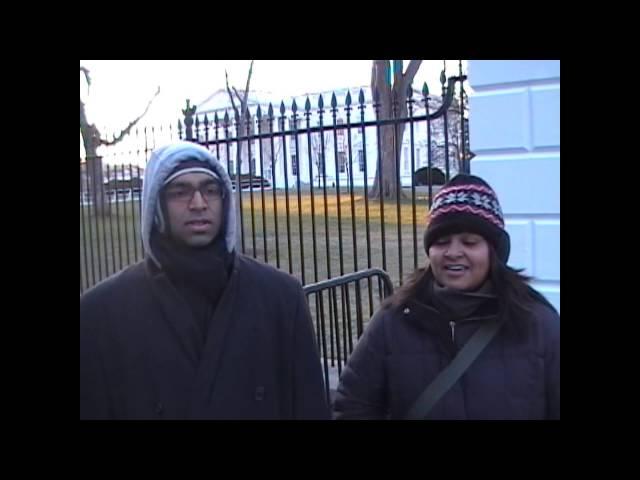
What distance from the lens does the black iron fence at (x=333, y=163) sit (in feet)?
11.4

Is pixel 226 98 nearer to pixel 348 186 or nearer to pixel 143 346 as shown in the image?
pixel 348 186

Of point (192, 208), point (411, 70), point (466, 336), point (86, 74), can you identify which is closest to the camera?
point (192, 208)

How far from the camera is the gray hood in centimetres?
189

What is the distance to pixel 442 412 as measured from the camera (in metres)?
1.99

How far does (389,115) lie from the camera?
3645 mm

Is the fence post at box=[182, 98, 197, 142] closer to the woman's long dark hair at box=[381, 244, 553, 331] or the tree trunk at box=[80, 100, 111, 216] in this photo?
the tree trunk at box=[80, 100, 111, 216]

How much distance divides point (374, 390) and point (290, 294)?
0.40 metres

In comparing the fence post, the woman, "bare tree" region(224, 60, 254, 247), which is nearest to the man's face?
the woman

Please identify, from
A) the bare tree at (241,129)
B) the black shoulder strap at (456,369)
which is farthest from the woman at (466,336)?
the bare tree at (241,129)

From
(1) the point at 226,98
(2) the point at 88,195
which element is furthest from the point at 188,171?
(2) the point at 88,195

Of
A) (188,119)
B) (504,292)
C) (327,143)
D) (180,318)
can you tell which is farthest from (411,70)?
(180,318)

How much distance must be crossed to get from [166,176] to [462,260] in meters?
0.94

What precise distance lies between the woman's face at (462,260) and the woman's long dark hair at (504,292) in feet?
0.12

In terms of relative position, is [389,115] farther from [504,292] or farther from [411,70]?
[504,292]
